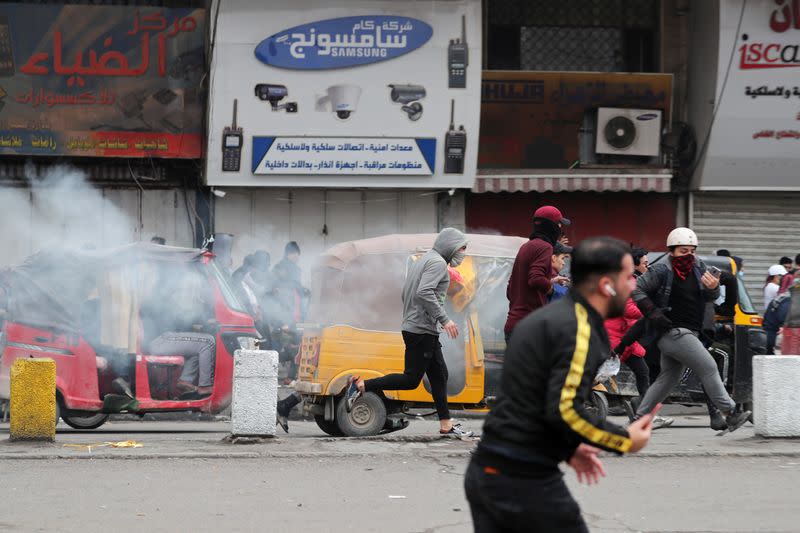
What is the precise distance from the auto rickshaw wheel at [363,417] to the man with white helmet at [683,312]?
7.03ft

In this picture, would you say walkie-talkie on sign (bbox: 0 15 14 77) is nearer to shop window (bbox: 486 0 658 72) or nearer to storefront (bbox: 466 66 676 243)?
storefront (bbox: 466 66 676 243)

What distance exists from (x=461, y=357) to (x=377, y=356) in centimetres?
72

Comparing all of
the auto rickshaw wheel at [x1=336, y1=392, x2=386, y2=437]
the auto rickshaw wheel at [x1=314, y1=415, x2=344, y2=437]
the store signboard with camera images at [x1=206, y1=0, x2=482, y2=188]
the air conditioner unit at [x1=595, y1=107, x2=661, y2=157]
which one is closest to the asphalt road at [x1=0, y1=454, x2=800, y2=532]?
the auto rickshaw wheel at [x1=336, y1=392, x2=386, y2=437]

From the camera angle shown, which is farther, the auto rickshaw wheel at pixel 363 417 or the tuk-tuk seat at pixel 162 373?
the tuk-tuk seat at pixel 162 373

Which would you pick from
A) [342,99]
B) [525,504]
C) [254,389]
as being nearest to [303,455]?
[254,389]

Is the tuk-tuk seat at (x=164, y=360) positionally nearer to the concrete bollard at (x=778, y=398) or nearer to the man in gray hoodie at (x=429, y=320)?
the man in gray hoodie at (x=429, y=320)

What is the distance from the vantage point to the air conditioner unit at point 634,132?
1934cm

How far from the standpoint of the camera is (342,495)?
299 inches

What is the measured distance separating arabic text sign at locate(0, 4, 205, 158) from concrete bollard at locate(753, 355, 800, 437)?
10311 mm

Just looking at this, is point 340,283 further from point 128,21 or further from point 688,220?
point 688,220

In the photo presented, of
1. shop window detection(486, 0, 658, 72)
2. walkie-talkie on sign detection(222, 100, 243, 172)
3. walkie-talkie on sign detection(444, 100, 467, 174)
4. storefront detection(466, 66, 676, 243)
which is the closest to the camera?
walkie-talkie on sign detection(222, 100, 243, 172)

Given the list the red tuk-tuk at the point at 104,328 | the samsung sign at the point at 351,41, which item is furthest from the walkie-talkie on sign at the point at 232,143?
the red tuk-tuk at the point at 104,328

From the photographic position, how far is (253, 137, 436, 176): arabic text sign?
1800cm

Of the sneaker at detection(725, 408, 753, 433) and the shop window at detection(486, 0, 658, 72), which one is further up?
the shop window at detection(486, 0, 658, 72)
